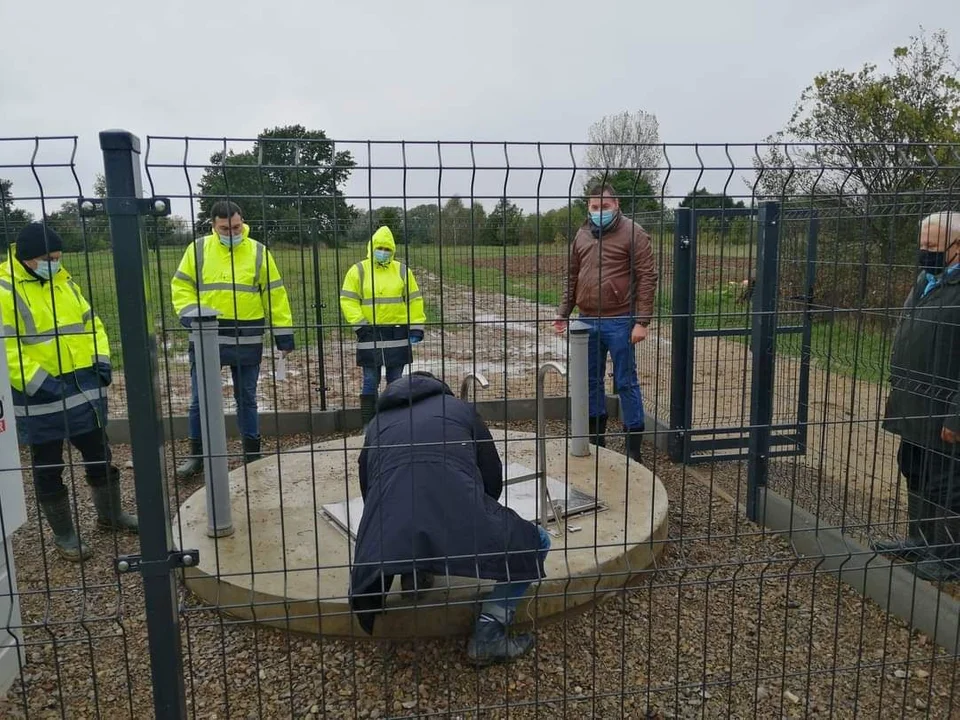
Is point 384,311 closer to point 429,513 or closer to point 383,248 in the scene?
point 383,248

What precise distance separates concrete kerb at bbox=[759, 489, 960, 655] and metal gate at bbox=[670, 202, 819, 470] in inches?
21.1

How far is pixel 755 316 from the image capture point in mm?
4391

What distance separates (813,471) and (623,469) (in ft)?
4.77

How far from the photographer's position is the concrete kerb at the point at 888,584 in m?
3.04

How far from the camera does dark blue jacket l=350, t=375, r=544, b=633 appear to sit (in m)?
2.49

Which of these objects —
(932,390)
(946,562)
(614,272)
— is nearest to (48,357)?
(614,272)

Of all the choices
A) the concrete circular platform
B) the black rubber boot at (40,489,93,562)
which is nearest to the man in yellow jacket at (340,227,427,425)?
the concrete circular platform

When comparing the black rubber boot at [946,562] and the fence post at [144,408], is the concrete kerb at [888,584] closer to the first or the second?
the black rubber boot at [946,562]

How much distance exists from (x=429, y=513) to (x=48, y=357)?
253 cm

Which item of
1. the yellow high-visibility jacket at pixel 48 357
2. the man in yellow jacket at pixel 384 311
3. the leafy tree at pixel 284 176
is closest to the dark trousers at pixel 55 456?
the yellow high-visibility jacket at pixel 48 357

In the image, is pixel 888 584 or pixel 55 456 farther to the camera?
pixel 55 456

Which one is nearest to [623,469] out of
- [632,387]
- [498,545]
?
[632,387]

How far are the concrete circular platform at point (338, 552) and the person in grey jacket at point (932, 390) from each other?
1.25 m

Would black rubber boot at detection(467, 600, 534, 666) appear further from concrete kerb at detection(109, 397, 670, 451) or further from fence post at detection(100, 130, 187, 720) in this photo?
concrete kerb at detection(109, 397, 670, 451)
